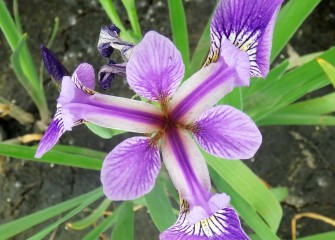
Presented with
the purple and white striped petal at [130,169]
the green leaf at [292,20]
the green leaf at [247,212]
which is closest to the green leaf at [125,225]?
the green leaf at [247,212]

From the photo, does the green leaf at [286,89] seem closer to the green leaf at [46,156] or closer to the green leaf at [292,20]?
the green leaf at [292,20]

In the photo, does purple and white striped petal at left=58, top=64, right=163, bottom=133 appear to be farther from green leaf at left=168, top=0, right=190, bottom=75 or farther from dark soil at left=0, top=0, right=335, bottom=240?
dark soil at left=0, top=0, right=335, bottom=240

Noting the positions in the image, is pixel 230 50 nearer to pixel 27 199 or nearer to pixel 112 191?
pixel 112 191

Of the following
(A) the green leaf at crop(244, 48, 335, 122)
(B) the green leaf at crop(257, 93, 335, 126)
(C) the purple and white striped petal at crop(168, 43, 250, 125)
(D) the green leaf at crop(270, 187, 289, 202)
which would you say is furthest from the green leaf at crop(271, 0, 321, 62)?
(D) the green leaf at crop(270, 187, 289, 202)

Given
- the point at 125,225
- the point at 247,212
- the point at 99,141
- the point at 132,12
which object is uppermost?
the point at 132,12

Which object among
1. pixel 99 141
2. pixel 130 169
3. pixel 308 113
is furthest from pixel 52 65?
pixel 99 141

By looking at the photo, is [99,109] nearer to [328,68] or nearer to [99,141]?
[328,68]
